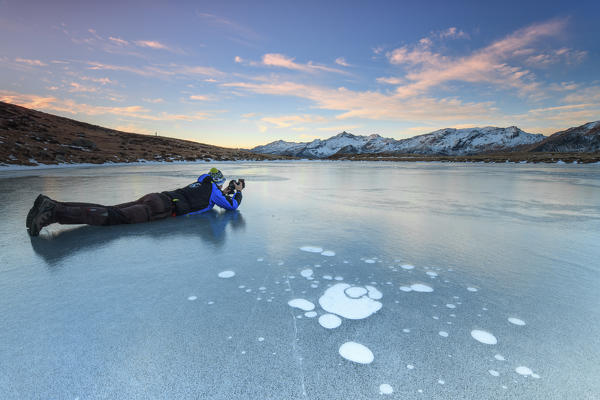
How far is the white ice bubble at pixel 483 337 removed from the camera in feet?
7.52

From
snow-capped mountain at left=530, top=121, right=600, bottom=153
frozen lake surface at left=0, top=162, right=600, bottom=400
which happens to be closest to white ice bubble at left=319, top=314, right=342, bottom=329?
frozen lake surface at left=0, top=162, right=600, bottom=400

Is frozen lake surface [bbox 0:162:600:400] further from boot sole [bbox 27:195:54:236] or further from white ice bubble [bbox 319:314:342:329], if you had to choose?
boot sole [bbox 27:195:54:236]

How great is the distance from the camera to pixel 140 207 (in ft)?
20.9

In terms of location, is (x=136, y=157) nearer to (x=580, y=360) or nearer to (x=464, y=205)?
(x=464, y=205)

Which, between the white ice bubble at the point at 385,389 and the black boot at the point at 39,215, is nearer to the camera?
the white ice bubble at the point at 385,389

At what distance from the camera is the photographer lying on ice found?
513 centimetres

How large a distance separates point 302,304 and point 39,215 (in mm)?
5399

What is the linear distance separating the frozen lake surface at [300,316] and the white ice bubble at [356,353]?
0.04 ft

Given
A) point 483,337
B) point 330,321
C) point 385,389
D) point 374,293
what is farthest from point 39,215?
point 483,337

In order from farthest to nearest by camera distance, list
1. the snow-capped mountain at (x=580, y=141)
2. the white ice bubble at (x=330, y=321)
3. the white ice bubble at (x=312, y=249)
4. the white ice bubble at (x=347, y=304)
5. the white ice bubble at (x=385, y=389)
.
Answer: the snow-capped mountain at (x=580, y=141) < the white ice bubble at (x=312, y=249) < the white ice bubble at (x=347, y=304) < the white ice bubble at (x=330, y=321) < the white ice bubble at (x=385, y=389)

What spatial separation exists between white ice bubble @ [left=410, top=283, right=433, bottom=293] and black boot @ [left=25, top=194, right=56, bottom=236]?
644 centimetres

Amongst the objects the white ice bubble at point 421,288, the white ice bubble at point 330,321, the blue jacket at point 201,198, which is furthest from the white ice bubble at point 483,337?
the blue jacket at point 201,198

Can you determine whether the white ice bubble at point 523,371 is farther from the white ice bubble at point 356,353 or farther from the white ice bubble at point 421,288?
the white ice bubble at point 421,288

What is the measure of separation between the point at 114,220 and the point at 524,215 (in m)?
10.2
